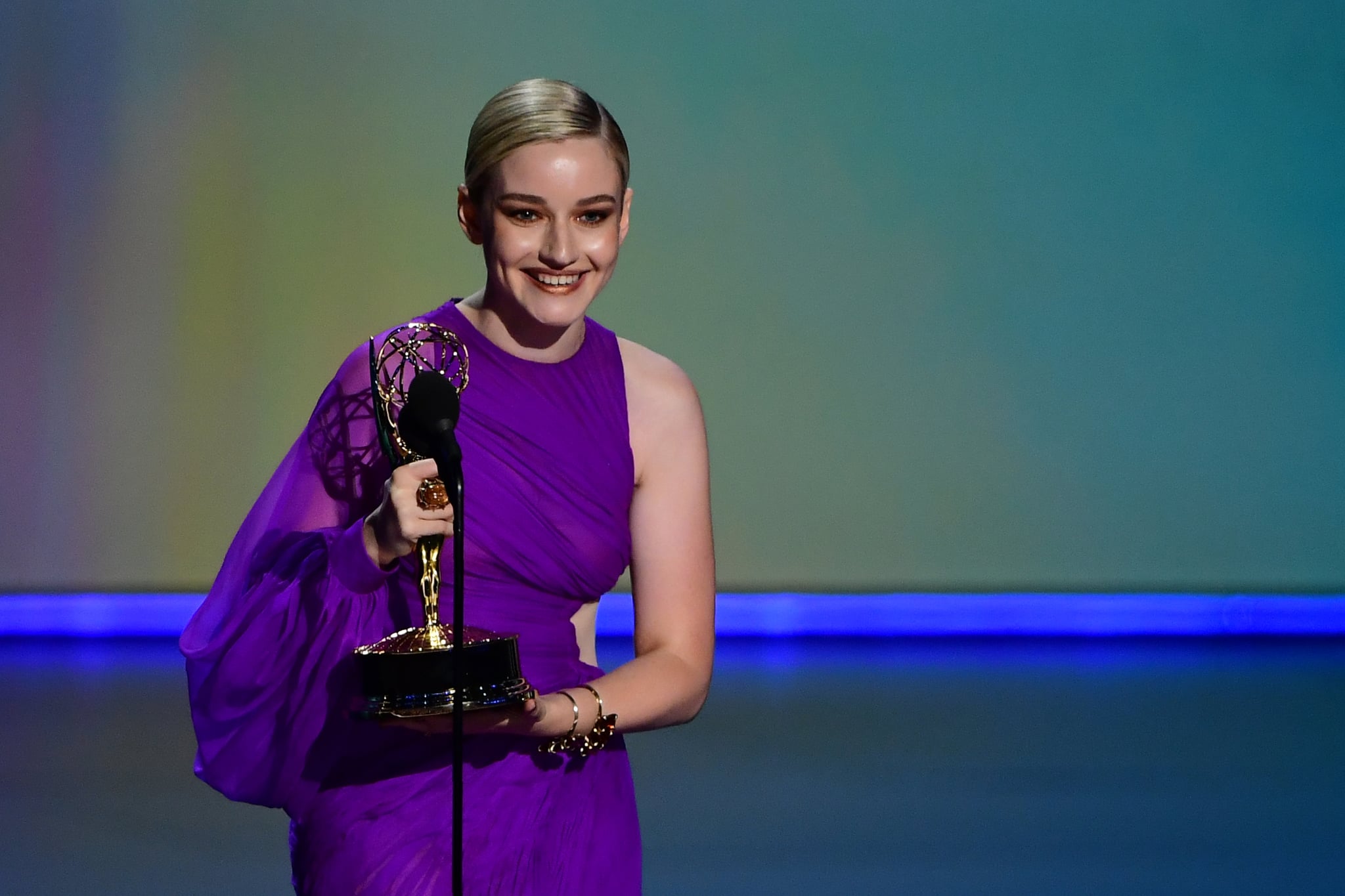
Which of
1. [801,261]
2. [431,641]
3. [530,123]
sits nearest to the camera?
[431,641]

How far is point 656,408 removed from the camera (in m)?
1.87

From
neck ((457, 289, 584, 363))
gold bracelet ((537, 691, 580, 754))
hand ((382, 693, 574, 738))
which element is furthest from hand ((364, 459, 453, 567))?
neck ((457, 289, 584, 363))

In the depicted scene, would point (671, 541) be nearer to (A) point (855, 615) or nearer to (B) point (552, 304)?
(B) point (552, 304)

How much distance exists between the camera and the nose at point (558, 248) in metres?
1.68

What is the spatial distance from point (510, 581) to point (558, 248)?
0.36m

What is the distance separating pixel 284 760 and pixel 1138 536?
629cm

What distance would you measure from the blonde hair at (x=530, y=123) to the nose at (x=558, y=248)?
0.08m

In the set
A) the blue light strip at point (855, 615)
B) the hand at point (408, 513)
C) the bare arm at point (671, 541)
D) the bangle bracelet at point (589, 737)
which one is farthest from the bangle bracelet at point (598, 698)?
the blue light strip at point (855, 615)

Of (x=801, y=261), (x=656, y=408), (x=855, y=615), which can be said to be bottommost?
(x=855, y=615)

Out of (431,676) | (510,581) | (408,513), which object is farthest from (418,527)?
(510,581)

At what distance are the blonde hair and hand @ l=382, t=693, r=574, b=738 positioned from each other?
1.75ft

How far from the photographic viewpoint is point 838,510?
736cm

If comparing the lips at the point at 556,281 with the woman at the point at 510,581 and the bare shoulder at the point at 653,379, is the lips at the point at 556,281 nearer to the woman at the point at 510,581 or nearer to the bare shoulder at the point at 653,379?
the woman at the point at 510,581

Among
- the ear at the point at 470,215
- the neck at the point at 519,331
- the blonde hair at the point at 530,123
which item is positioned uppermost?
the blonde hair at the point at 530,123
